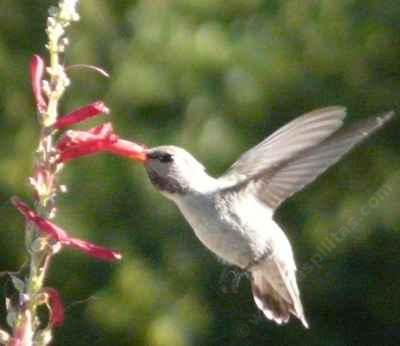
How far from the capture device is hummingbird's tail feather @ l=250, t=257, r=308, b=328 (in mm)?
3412

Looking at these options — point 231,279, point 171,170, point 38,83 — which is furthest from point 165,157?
point 38,83

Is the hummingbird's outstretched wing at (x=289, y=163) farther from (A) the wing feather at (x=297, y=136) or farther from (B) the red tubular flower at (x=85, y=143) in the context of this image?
(B) the red tubular flower at (x=85, y=143)

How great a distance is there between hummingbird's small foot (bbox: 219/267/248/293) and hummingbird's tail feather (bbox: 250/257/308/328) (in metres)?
0.05

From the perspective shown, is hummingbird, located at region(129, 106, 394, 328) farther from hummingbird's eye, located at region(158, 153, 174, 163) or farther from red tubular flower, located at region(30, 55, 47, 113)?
red tubular flower, located at region(30, 55, 47, 113)

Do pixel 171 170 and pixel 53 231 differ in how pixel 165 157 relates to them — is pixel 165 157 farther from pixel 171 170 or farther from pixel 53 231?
pixel 53 231

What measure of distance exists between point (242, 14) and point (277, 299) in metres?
2.69

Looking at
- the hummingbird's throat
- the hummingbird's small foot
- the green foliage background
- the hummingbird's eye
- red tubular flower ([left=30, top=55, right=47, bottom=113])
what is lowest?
the green foliage background

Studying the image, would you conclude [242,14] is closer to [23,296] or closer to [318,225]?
[318,225]

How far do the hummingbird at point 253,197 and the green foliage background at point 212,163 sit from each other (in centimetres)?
197

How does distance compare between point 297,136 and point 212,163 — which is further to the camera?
point 212,163

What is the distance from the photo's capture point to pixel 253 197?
3.39 meters

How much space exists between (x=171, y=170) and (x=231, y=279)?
1.25ft

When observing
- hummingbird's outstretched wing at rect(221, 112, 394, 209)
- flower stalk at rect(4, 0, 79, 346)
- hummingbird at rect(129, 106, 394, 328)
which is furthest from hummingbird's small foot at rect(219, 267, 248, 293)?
flower stalk at rect(4, 0, 79, 346)

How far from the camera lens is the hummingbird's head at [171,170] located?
3137mm
